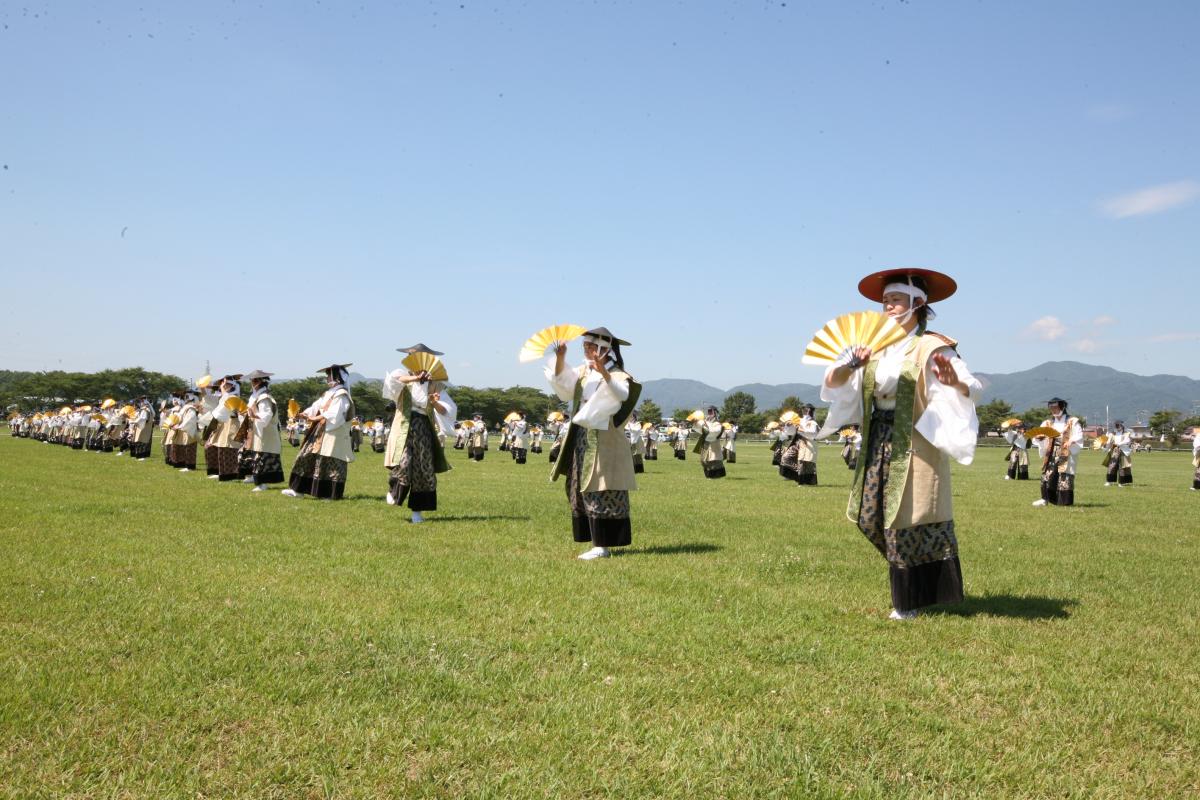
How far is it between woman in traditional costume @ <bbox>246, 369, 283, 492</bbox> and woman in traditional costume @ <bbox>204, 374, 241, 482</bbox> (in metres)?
1.77

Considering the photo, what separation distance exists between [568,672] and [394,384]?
801 centimetres

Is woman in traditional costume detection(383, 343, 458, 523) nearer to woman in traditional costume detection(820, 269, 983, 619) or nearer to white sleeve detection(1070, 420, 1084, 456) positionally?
woman in traditional costume detection(820, 269, 983, 619)

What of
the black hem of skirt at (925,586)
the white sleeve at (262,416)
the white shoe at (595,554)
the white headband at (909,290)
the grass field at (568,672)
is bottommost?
the grass field at (568,672)

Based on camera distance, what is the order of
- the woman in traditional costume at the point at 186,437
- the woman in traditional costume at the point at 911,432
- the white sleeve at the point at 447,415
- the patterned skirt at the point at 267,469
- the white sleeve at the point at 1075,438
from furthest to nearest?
the woman in traditional costume at the point at 186,437
the white sleeve at the point at 1075,438
the patterned skirt at the point at 267,469
the white sleeve at the point at 447,415
the woman in traditional costume at the point at 911,432

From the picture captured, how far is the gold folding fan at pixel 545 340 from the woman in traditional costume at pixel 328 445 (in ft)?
19.8

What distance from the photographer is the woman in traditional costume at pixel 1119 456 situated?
2481 cm

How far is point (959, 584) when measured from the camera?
21.1 feet

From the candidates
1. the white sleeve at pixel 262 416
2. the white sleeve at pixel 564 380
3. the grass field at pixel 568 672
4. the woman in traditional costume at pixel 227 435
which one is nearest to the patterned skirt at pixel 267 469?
the white sleeve at pixel 262 416

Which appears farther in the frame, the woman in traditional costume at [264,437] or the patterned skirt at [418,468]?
the woman in traditional costume at [264,437]

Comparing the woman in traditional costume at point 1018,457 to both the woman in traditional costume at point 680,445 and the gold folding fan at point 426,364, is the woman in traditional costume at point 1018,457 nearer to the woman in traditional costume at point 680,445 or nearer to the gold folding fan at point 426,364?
the woman in traditional costume at point 680,445

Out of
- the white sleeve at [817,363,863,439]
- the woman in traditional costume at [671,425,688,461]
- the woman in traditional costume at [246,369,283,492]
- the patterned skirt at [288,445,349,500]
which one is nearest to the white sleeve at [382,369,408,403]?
the patterned skirt at [288,445,349,500]

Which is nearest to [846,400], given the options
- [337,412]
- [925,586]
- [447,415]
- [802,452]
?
[925,586]

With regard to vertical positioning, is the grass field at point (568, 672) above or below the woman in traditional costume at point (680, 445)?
below

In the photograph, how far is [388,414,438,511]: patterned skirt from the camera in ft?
39.1
